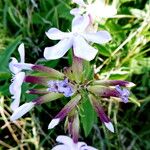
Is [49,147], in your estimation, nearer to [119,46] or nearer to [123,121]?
[123,121]

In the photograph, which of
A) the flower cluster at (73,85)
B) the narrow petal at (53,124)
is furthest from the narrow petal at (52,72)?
the narrow petal at (53,124)

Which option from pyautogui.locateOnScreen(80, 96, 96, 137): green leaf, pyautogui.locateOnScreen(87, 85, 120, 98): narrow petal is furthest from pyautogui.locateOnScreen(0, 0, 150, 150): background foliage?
pyautogui.locateOnScreen(87, 85, 120, 98): narrow petal

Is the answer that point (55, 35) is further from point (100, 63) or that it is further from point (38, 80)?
point (100, 63)

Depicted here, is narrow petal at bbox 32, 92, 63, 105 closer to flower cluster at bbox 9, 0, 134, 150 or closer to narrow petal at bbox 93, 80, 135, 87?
flower cluster at bbox 9, 0, 134, 150

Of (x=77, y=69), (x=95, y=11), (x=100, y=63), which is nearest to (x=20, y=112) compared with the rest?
(x=77, y=69)

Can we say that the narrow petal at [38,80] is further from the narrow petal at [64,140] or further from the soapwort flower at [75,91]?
the narrow petal at [64,140]

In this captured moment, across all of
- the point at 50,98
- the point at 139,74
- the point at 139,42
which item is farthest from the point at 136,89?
the point at 50,98

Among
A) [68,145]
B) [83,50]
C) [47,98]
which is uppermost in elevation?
[83,50]
